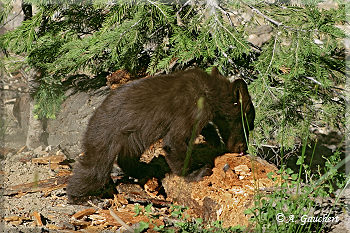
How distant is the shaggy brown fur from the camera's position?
4.28 meters

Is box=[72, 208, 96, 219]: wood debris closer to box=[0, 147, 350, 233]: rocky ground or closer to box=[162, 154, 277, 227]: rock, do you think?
box=[0, 147, 350, 233]: rocky ground

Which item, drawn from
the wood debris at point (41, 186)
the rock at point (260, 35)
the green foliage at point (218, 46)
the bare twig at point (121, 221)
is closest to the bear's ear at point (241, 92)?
the green foliage at point (218, 46)

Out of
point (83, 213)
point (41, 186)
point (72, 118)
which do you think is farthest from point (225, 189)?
point (72, 118)

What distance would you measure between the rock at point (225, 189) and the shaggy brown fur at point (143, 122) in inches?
10.4

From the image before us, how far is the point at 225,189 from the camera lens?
165 inches

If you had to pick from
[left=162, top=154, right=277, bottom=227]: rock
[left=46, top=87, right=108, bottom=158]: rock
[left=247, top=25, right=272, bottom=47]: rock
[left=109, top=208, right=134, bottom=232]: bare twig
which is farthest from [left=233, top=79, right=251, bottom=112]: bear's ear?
[left=247, top=25, right=272, bottom=47]: rock

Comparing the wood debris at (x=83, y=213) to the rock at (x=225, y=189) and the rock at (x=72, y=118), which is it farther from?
the rock at (x=72, y=118)

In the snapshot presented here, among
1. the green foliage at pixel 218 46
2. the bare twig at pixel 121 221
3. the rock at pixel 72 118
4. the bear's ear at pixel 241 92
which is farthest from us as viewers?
the rock at pixel 72 118

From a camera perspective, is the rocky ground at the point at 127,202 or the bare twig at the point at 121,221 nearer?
the bare twig at the point at 121,221

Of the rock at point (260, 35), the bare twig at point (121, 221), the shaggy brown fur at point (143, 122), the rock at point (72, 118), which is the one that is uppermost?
the shaggy brown fur at point (143, 122)

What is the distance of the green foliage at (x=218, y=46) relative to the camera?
4559 mm

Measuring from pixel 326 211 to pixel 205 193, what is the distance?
44.8 inches

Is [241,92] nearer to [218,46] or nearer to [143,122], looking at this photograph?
[218,46]

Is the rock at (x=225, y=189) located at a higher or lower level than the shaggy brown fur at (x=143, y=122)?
lower
